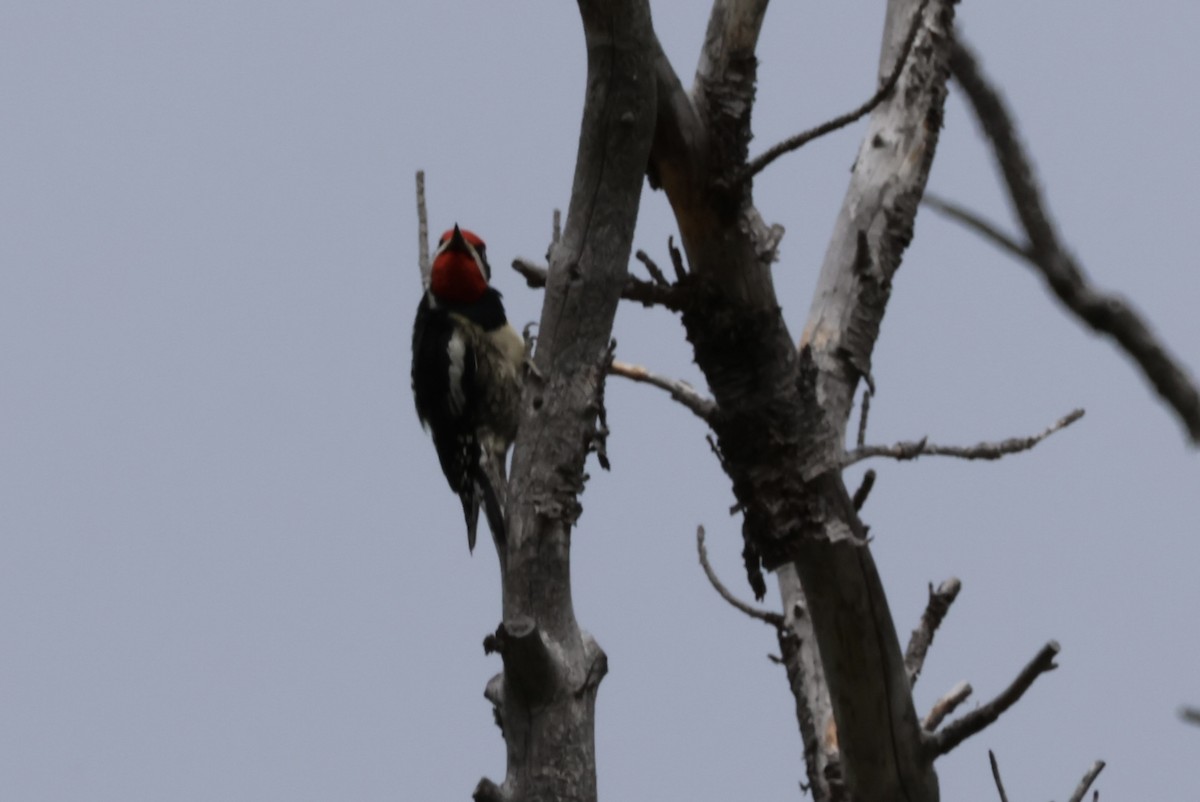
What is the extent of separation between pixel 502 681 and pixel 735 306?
85cm

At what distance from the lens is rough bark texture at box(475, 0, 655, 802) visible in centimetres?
259

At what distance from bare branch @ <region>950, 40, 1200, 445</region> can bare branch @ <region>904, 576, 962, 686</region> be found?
261 centimetres

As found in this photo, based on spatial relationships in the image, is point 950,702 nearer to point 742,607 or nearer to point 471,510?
point 742,607

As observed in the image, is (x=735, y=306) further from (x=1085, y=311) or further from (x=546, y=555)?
(x=1085, y=311)

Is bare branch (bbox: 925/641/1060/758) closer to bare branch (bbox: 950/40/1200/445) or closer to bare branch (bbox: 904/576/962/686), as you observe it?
bare branch (bbox: 904/576/962/686)

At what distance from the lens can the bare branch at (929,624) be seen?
10.4 ft

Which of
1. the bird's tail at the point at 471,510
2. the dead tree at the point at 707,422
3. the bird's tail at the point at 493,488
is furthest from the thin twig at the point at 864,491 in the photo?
the bird's tail at the point at 471,510

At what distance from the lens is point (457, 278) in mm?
5094

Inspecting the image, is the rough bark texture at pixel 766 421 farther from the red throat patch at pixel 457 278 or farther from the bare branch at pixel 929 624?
the red throat patch at pixel 457 278

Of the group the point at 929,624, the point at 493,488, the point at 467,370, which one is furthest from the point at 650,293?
the point at 467,370

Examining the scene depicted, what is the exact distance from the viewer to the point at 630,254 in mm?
2713

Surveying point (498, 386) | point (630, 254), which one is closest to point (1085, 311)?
point (630, 254)

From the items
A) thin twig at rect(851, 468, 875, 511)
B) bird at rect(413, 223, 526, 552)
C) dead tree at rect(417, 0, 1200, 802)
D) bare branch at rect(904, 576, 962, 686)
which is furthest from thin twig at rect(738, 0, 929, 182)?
bird at rect(413, 223, 526, 552)

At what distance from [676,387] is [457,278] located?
197cm
